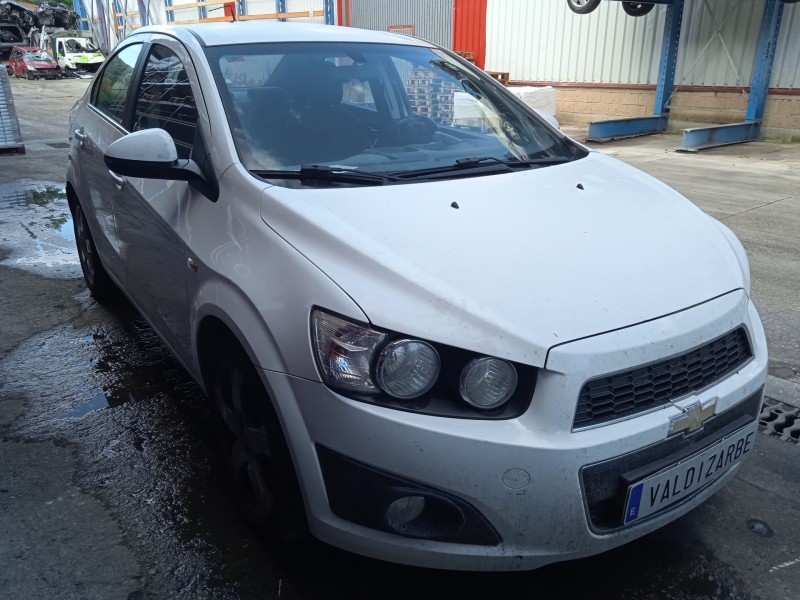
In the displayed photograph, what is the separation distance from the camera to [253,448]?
2.25 metres

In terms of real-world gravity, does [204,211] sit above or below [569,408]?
above

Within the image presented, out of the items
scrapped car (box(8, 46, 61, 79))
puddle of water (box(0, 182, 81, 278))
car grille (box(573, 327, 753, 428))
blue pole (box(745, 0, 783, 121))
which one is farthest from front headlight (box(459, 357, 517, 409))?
scrapped car (box(8, 46, 61, 79))

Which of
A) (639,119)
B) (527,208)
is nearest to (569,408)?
(527,208)

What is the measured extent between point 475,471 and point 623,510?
43cm

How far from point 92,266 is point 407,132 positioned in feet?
8.39

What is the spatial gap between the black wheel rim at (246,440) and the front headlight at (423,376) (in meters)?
0.43

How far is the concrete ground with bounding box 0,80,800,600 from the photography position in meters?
2.20

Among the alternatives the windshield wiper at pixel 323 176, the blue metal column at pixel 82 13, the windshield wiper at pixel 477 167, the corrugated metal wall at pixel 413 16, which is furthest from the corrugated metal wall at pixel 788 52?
the blue metal column at pixel 82 13

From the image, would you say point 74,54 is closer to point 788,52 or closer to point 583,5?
point 583,5

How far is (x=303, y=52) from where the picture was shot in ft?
9.75

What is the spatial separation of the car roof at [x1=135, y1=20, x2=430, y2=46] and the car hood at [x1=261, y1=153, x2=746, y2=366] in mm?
1072

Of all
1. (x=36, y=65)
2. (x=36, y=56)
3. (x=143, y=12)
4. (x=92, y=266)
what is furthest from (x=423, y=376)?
(x=143, y=12)

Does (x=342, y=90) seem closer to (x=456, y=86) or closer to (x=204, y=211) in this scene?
(x=456, y=86)

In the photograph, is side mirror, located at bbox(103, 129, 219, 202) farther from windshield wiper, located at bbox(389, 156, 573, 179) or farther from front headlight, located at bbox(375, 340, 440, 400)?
front headlight, located at bbox(375, 340, 440, 400)
